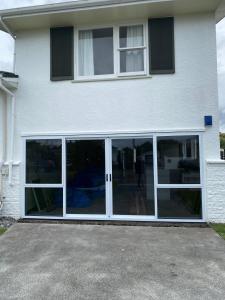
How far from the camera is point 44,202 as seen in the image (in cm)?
696

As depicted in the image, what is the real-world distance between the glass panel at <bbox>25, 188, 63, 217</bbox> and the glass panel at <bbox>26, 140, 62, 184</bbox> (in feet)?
0.99

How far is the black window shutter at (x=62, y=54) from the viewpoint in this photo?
6879 mm

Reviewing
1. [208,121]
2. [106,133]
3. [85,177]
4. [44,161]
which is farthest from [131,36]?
[44,161]

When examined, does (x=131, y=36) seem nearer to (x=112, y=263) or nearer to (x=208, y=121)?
(x=208, y=121)

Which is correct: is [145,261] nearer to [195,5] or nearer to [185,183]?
[185,183]

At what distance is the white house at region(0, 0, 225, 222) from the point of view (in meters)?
6.37

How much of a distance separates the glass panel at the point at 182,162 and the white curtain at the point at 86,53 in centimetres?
328

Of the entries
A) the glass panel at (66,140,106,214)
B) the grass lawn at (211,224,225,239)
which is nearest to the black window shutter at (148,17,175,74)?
the glass panel at (66,140,106,214)

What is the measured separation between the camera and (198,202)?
6355 millimetres

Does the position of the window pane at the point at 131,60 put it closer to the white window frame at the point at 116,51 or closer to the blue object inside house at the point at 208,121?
the white window frame at the point at 116,51

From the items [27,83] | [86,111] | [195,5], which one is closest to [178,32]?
[195,5]

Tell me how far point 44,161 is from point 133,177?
107 inches

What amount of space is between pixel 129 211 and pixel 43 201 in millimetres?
2593

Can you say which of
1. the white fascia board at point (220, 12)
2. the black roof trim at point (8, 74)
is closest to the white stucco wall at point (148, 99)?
the white fascia board at point (220, 12)
